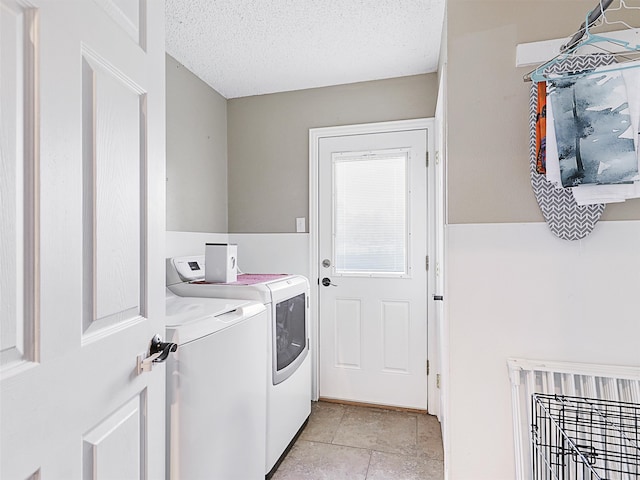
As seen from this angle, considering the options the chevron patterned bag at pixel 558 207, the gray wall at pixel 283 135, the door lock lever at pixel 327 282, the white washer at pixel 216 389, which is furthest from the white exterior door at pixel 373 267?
A: the chevron patterned bag at pixel 558 207

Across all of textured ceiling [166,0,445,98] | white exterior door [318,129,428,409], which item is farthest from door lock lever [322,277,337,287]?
textured ceiling [166,0,445,98]

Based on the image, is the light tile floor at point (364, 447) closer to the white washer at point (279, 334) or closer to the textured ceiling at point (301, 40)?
the white washer at point (279, 334)

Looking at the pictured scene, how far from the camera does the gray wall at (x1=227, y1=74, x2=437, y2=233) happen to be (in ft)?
9.01

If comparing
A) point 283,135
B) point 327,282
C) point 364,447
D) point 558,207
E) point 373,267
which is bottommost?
point 364,447

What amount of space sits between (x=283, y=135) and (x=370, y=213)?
922 millimetres

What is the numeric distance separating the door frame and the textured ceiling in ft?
1.15

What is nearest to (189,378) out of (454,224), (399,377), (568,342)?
(454,224)

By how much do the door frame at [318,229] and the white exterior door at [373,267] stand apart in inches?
1.3

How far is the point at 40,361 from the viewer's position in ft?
2.11

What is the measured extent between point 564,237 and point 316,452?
1.73 metres

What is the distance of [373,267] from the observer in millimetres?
2785

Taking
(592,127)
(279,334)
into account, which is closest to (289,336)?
(279,334)

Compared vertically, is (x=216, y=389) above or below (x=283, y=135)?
below

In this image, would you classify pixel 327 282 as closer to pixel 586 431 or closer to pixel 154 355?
pixel 586 431
